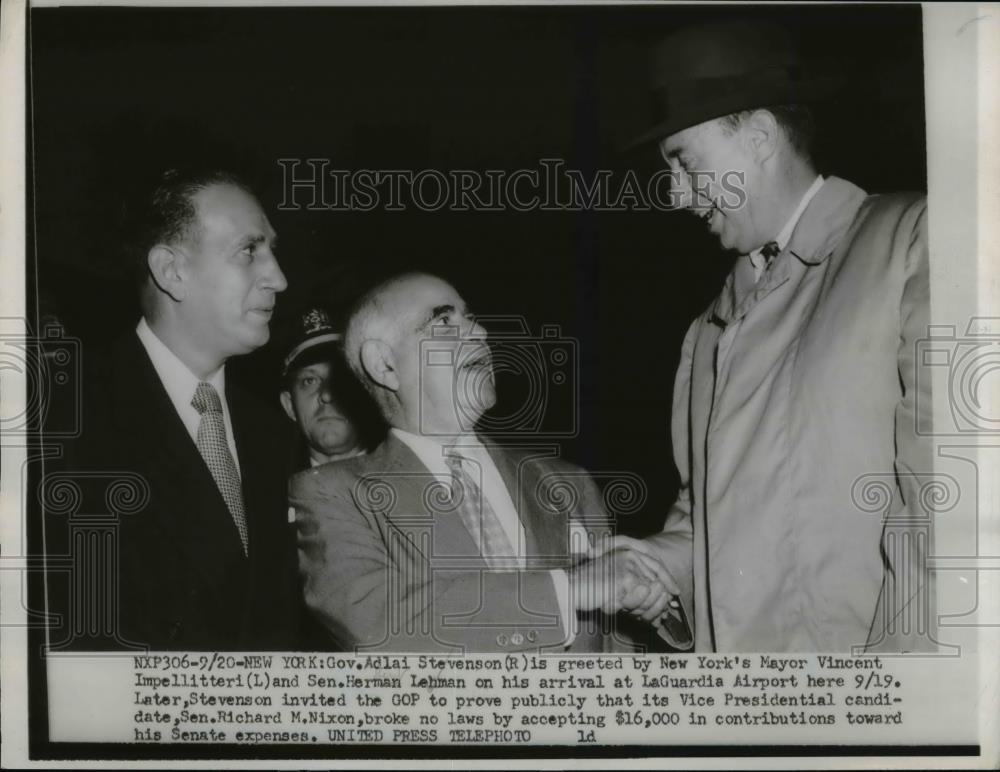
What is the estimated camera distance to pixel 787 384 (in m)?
2.32

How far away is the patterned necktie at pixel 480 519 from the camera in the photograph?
94.3 inches

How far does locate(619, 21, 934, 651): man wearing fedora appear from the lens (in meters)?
2.32

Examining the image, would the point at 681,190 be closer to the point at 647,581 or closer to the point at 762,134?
the point at 762,134

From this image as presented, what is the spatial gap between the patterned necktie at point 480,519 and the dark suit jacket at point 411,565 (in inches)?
0.7

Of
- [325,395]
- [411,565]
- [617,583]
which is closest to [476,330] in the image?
[325,395]

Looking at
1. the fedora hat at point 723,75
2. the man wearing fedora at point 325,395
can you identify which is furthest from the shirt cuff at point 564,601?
the fedora hat at point 723,75

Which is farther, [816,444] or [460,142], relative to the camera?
[460,142]

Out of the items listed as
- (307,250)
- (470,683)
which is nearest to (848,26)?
(307,250)

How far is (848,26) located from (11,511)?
81.2 inches

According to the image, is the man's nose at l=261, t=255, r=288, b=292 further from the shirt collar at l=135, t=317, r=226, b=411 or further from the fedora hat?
the fedora hat

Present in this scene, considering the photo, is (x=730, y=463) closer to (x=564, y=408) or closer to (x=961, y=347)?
(x=564, y=408)

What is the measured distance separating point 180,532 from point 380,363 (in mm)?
553

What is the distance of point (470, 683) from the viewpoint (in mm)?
2410

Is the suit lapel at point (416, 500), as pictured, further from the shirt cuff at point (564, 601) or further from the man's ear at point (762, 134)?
the man's ear at point (762, 134)
